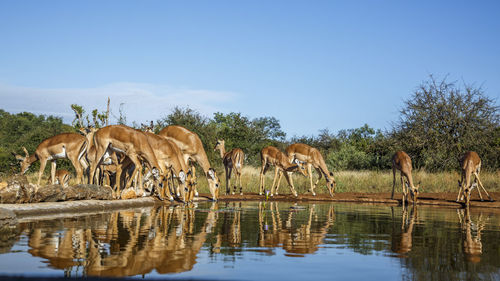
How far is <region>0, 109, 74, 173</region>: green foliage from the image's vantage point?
32259mm

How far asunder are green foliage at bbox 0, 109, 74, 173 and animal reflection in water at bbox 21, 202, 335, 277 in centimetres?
1465

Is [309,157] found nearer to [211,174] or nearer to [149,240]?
[211,174]

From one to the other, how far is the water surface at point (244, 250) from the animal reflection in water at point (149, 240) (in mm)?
12

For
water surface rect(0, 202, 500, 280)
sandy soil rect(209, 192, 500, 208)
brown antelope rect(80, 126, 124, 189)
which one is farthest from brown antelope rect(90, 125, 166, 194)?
water surface rect(0, 202, 500, 280)

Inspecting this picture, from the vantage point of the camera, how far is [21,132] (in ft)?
177

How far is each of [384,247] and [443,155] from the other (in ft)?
89.4

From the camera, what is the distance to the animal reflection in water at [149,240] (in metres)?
5.82

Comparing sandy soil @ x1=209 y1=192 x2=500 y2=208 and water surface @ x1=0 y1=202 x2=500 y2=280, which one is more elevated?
sandy soil @ x1=209 y1=192 x2=500 y2=208

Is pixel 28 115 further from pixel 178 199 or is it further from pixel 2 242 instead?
pixel 2 242

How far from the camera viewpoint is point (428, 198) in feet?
73.7

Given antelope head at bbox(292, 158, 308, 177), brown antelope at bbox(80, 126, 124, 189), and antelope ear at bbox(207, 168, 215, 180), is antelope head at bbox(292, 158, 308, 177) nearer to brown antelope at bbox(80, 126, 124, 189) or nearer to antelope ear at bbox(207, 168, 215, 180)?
antelope ear at bbox(207, 168, 215, 180)

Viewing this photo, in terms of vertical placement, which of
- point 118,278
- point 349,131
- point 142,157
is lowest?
point 118,278

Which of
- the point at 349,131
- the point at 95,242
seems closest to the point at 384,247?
the point at 95,242

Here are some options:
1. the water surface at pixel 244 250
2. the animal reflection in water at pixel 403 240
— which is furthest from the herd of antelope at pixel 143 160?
the animal reflection in water at pixel 403 240
